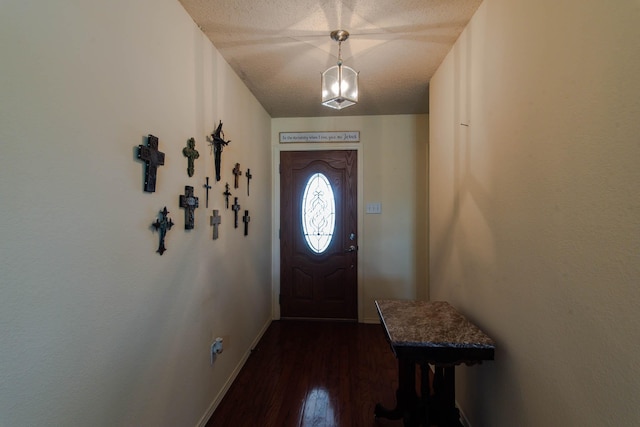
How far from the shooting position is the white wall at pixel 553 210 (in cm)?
73

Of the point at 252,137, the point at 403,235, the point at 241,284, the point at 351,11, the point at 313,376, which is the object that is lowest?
the point at 313,376

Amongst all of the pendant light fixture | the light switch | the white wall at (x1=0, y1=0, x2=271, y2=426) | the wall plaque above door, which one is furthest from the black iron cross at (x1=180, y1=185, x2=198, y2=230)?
the light switch

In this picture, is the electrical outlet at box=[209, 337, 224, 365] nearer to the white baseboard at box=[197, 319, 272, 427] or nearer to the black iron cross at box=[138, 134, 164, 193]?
the white baseboard at box=[197, 319, 272, 427]

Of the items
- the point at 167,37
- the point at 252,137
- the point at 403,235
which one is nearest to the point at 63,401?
the point at 167,37

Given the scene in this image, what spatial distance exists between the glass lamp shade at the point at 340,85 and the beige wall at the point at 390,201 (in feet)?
5.10

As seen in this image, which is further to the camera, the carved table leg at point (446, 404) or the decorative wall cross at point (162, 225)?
the carved table leg at point (446, 404)

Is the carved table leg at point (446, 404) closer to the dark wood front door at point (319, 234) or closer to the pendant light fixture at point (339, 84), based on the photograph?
the pendant light fixture at point (339, 84)

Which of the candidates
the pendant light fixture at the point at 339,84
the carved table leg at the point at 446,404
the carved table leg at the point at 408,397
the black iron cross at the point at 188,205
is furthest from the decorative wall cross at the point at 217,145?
the carved table leg at the point at 446,404

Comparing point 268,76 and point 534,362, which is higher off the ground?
point 268,76

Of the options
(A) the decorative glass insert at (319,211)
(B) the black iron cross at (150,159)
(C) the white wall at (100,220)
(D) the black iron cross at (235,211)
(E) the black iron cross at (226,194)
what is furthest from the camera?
(A) the decorative glass insert at (319,211)

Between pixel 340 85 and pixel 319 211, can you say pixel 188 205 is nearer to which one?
pixel 340 85

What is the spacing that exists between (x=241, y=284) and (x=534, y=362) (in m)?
1.92

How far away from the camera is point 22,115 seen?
73cm

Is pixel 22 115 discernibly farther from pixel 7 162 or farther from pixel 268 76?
pixel 268 76
